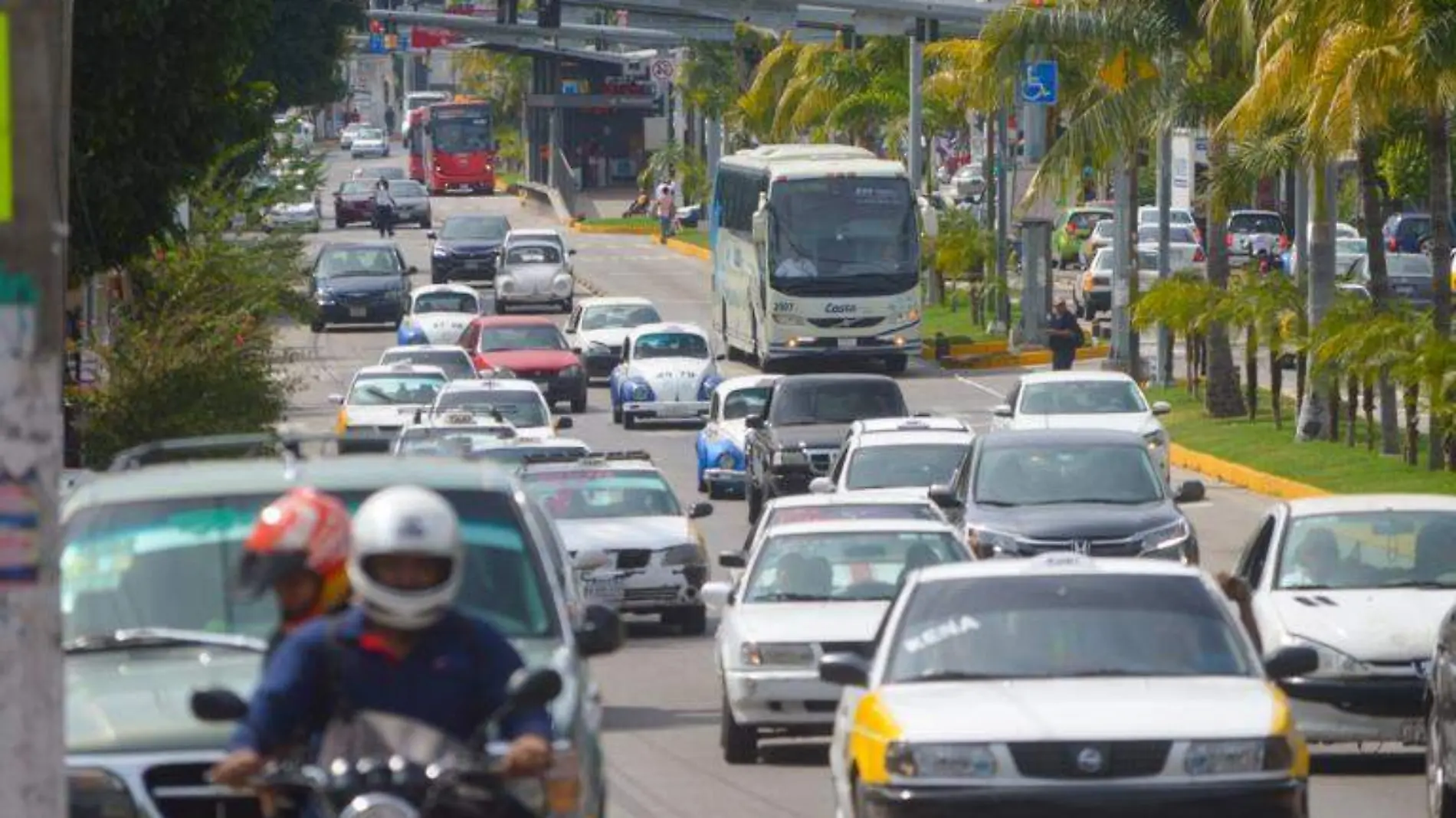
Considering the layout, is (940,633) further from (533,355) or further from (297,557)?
(533,355)

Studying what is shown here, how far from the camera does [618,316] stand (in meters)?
53.3

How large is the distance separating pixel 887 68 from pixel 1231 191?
3429 cm

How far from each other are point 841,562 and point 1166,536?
184 inches

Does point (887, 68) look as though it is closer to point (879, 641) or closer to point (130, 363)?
point (130, 363)

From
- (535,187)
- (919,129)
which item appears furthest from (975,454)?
(535,187)

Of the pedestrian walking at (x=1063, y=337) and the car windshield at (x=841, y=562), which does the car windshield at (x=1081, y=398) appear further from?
the car windshield at (x=841, y=562)

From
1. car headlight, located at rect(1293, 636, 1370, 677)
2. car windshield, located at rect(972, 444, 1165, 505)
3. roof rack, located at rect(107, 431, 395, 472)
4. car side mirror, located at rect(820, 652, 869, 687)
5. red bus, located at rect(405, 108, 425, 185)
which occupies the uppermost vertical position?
red bus, located at rect(405, 108, 425, 185)

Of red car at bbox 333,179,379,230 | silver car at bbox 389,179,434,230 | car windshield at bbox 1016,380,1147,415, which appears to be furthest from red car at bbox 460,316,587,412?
red car at bbox 333,179,379,230

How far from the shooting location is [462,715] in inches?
300

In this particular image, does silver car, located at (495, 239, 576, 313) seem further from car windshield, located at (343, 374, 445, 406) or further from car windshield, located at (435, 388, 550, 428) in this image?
car windshield, located at (435, 388, 550, 428)

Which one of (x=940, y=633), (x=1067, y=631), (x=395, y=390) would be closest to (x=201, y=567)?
(x=940, y=633)

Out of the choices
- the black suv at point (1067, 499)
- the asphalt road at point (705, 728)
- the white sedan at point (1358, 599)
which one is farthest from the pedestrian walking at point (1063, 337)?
the white sedan at point (1358, 599)

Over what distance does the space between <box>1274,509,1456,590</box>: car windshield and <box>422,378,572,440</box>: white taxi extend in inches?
692

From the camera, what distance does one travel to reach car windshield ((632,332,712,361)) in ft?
152
